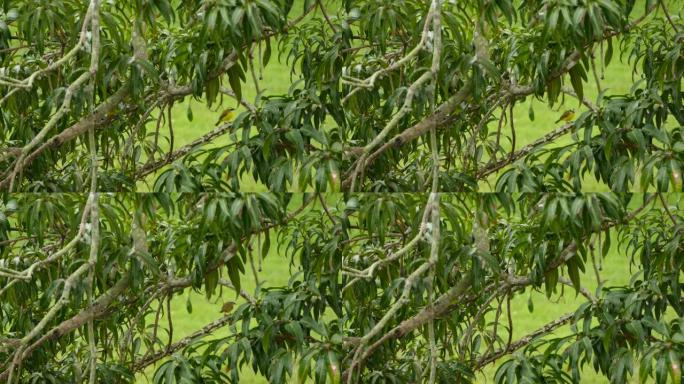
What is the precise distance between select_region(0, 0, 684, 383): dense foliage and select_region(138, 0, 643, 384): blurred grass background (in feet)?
0.23

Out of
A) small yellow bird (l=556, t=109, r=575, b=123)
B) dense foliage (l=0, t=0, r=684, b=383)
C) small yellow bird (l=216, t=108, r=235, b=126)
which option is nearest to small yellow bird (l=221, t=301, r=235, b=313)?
dense foliage (l=0, t=0, r=684, b=383)

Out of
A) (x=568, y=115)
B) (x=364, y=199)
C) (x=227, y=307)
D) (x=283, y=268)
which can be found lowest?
(x=227, y=307)

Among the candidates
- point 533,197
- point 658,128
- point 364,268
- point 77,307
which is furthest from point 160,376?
point 658,128

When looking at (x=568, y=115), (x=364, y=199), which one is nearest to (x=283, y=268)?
(x=364, y=199)

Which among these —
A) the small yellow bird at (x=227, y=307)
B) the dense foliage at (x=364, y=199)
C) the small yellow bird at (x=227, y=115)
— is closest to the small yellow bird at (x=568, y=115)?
the dense foliage at (x=364, y=199)

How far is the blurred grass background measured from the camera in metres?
4.62

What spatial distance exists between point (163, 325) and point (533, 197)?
1742mm

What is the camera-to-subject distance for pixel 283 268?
177 inches

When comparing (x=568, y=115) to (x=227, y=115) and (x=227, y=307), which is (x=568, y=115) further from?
(x=227, y=307)

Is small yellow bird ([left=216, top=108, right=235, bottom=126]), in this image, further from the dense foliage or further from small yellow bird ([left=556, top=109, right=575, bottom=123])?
small yellow bird ([left=556, top=109, right=575, bottom=123])

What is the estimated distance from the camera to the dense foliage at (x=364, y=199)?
13.7 feet

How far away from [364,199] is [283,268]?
0.51 m

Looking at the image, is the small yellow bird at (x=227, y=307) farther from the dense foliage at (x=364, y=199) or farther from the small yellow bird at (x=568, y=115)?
the small yellow bird at (x=568, y=115)

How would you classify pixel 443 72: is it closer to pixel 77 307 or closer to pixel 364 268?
pixel 364 268
